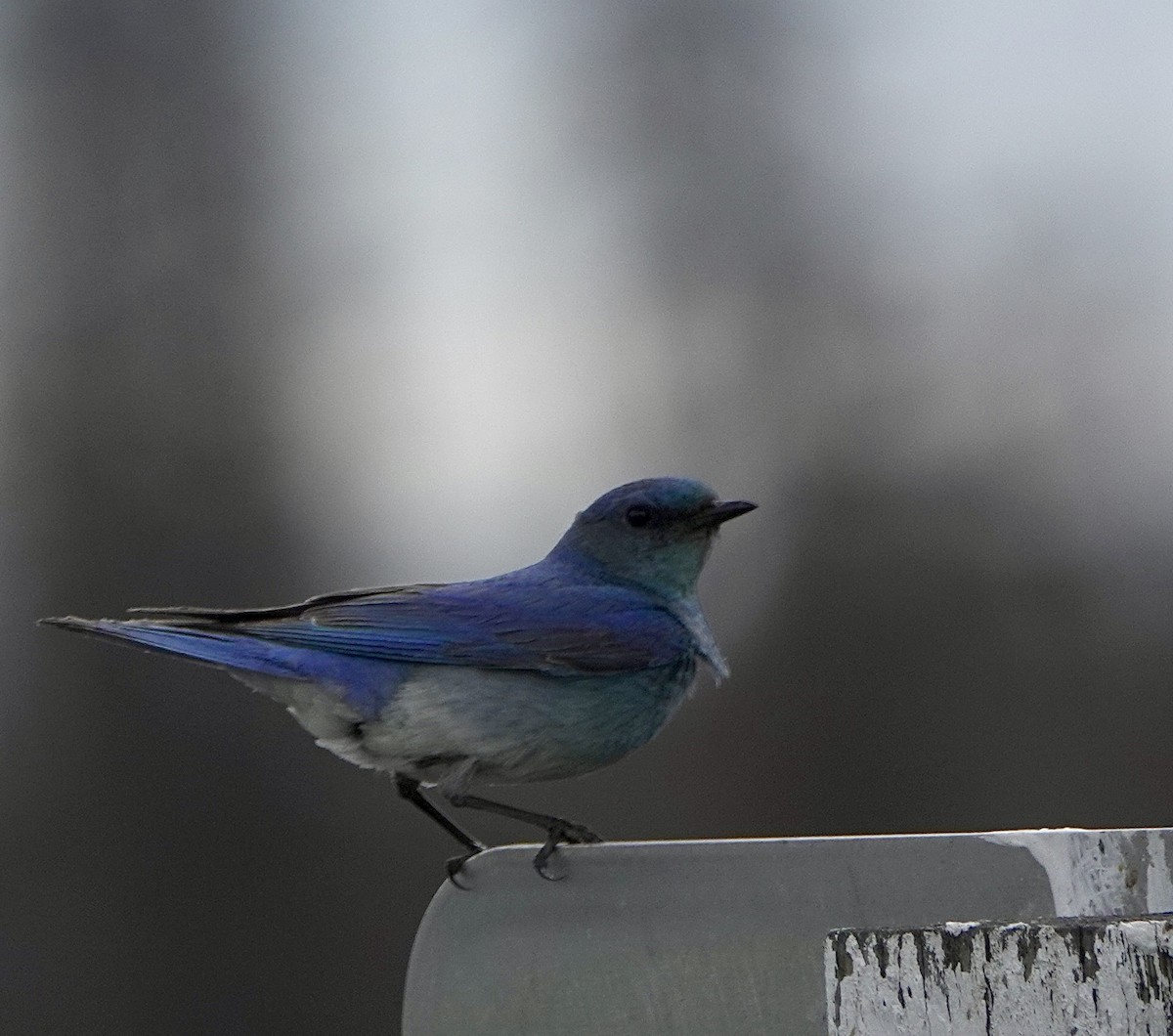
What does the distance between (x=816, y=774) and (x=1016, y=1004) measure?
11.7 meters

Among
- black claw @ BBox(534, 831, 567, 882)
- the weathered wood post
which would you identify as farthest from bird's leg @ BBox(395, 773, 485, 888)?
the weathered wood post

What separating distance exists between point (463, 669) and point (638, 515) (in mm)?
715

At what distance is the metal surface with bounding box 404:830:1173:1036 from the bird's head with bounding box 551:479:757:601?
2080 mm

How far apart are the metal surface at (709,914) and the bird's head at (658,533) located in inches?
81.9

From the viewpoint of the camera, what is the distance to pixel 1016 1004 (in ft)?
5.52

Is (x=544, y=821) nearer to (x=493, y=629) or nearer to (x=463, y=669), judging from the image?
(x=463, y=669)

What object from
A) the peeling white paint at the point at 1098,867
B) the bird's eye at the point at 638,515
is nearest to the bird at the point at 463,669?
the bird's eye at the point at 638,515

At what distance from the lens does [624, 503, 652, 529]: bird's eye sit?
4.53 meters

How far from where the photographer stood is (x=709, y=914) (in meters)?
2.32

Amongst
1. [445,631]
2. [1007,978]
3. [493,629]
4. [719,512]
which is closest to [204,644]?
[445,631]

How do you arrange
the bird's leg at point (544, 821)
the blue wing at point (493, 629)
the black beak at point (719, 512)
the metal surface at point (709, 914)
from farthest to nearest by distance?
the black beak at point (719, 512) → the blue wing at point (493, 629) → the bird's leg at point (544, 821) → the metal surface at point (709, 914)

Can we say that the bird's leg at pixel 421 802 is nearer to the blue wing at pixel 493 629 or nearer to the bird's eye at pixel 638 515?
the blue wing at pixel 493 629

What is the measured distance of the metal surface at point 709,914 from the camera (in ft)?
7.41

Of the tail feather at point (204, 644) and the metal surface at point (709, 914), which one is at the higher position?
the tail feather at point (204, 644)
